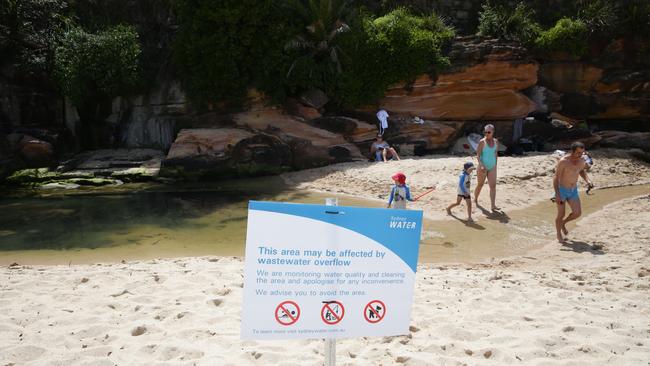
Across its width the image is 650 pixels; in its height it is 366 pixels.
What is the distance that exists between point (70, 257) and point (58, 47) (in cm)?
1398

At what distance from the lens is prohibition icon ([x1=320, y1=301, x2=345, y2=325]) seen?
2367 millimetres

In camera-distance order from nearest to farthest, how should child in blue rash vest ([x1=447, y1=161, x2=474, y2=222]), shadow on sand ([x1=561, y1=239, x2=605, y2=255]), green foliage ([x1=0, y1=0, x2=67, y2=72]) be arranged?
shadow on sand ([x1=561, y1=239, x2=605, y2=255])
child in blue rash vest ([x1=447, y1=161, x2=474, y2=222])
green foliage ([x1=0, y1=0, x2=67, y2=72])

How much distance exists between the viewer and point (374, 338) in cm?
395

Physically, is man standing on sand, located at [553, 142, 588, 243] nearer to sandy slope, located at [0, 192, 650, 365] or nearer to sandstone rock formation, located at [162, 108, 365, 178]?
sandy slope, located at [0, 192, 650, 365]

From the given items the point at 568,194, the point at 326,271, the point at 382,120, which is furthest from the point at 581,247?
the point at 382,120

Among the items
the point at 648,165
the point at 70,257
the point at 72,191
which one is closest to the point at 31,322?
the point at 70,257

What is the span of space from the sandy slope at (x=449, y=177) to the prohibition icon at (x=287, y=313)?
776 cm

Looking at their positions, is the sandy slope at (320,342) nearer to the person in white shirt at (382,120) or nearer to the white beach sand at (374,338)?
the white beach sand at (374,338)

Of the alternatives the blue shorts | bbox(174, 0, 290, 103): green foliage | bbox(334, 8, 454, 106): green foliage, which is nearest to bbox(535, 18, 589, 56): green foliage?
bbox(334, 8, 454, 106): green foliage

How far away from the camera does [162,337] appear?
3.94 m

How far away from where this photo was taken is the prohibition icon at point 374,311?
8.00 feet

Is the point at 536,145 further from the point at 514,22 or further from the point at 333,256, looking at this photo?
the point at 333,256

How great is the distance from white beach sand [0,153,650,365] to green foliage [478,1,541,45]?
13.9 meters

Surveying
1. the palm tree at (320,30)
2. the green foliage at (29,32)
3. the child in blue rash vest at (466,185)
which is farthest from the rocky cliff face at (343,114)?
the child in blue rash vest at (466,185)
